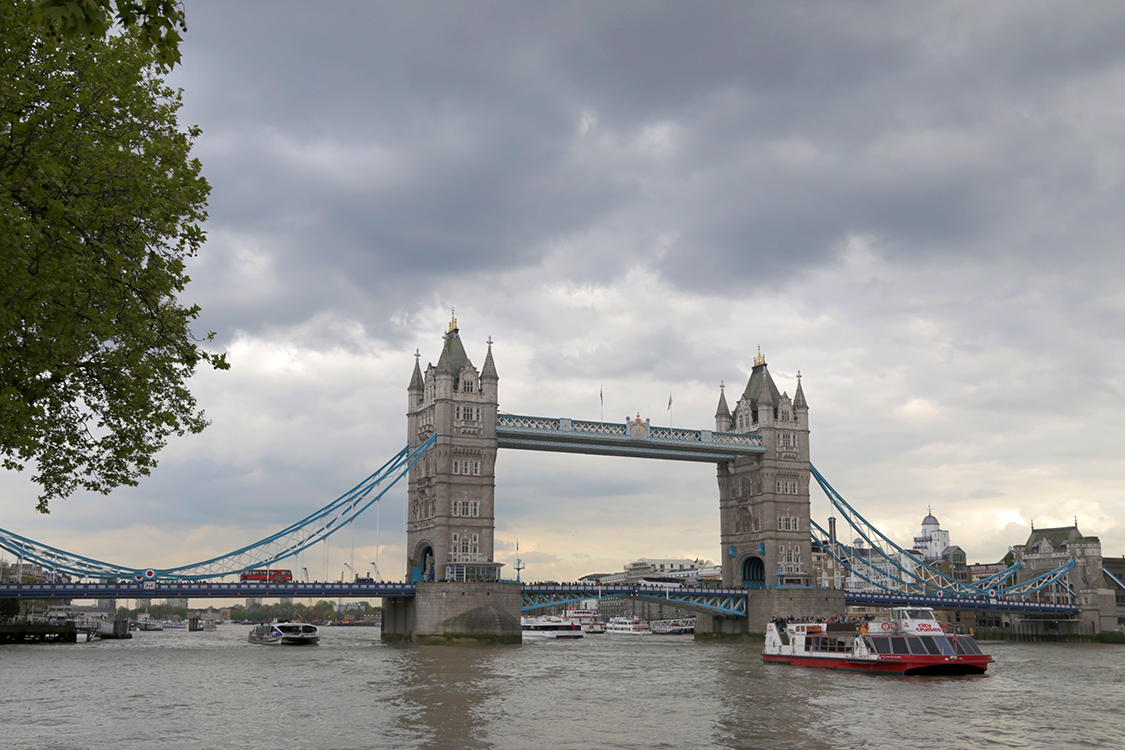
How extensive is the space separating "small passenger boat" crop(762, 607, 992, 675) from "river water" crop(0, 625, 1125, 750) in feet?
3.04

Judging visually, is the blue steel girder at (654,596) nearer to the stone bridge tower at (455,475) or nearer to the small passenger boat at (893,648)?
the stone bridge tower at (455,475)

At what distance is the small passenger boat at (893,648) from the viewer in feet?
152

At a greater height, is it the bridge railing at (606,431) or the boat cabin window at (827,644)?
the bridge railing at (606,431)

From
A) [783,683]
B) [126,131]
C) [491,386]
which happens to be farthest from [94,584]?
[126,131]

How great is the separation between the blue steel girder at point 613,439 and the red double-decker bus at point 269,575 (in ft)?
67.1

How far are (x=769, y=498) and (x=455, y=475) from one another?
3257cm

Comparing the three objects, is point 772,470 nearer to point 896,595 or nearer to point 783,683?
point 896,595

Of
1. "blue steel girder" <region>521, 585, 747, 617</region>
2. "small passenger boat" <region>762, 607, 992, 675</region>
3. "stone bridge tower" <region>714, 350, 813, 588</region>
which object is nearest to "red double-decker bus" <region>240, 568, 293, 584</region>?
"blue steel girder" <region>521, 585, 747, 617</region>

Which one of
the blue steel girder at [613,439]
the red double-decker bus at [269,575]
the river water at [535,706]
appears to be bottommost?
the river water at [535,706]

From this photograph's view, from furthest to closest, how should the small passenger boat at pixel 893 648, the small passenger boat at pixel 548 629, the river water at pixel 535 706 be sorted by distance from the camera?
the small passenger boat at pixel 548 629 < the small passenger boat at pixel 893 648 < the river water at pixel 535 706

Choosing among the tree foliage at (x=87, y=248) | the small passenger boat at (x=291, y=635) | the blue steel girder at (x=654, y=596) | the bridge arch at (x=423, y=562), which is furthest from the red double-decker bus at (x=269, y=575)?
the tree foliage at (x=87, y=248)

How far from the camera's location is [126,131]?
1733cm

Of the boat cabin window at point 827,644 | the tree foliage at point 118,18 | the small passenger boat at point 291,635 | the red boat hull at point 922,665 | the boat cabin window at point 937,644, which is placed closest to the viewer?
the tree foliage at point 118,18

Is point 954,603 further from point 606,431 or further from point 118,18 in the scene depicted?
point 118,18
